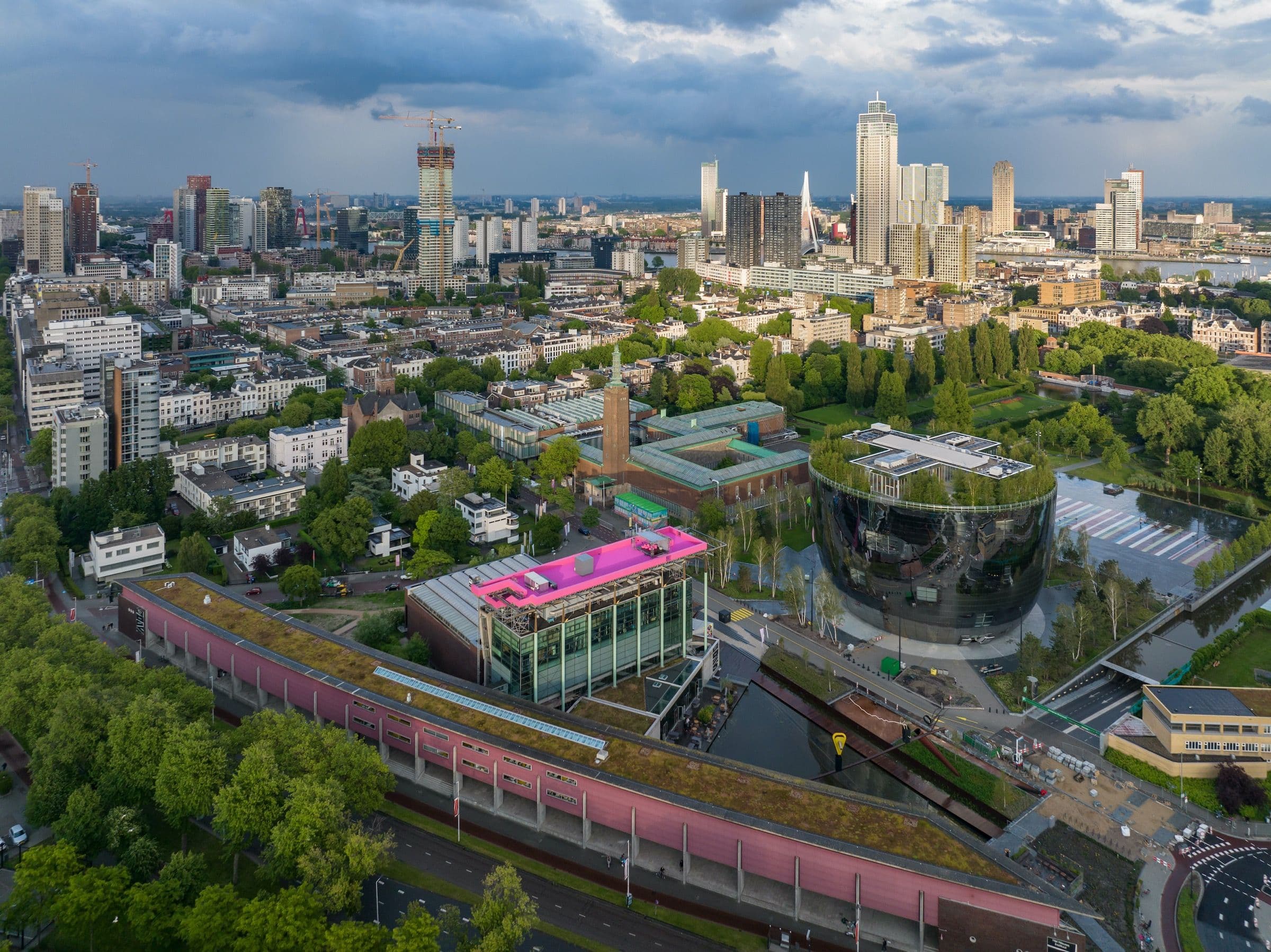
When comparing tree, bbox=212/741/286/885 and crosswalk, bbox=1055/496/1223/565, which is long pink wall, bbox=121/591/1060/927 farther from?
crosswalk, bbox=1055/496/1223/565

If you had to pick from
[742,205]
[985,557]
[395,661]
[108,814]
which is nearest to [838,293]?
[742,205]

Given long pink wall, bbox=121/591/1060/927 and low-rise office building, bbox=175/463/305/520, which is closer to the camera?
long pink wall, bbox=121/591/1060/927

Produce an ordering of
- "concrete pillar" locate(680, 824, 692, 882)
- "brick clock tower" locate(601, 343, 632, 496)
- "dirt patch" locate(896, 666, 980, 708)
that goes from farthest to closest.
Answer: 1. "brick clock tower" locate(601, 343, 632, 496)
2. "dirt patch" locate(896, 666, 980, 708)
3. "concrete pillar" locate(680, 824, 692, 882)

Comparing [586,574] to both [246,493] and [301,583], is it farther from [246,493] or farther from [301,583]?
[246,493]

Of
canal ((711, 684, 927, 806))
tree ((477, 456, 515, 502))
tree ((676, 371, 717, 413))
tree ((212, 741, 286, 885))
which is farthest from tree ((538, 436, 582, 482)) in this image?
tree ((212, 741, 286, 885))

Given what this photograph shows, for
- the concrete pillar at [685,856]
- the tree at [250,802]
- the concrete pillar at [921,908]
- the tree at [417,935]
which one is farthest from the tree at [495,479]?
the concrete pillar at [921,908]

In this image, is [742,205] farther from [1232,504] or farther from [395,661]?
[395,661]

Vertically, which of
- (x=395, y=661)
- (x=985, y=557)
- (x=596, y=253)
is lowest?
(x=395, y=661)
